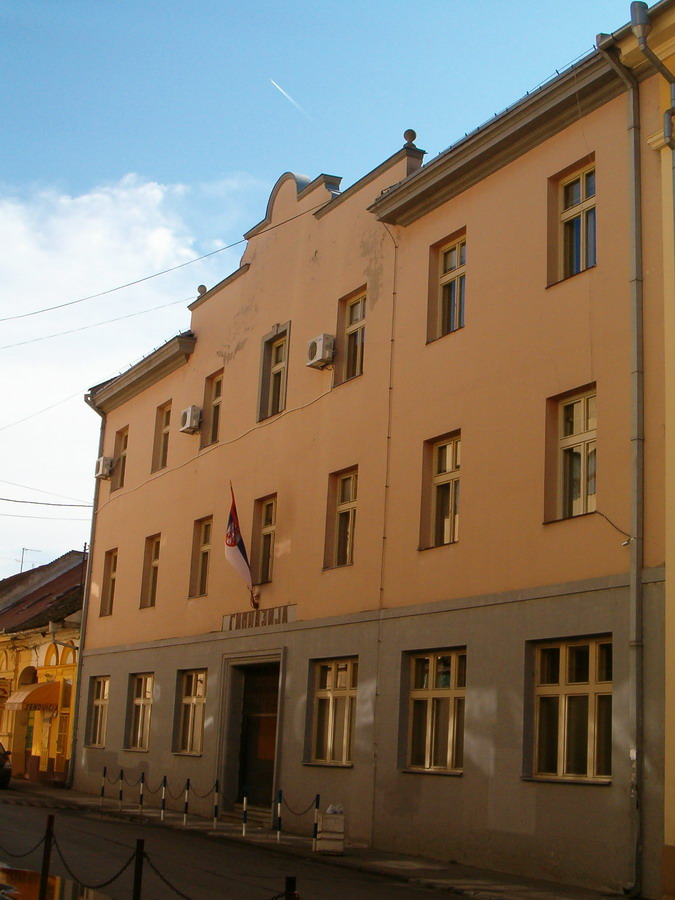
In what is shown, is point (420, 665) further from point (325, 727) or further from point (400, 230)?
point (400, 230)

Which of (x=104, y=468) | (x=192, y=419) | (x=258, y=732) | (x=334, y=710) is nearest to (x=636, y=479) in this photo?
(x=334, y=710)

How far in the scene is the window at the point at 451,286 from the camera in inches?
731

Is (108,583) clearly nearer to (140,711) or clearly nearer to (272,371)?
(140,711)

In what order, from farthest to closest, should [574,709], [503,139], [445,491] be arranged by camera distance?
1. [445,491]
2. [503,139]
3. [574,709]

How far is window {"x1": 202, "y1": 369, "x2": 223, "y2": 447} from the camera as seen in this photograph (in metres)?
26.5

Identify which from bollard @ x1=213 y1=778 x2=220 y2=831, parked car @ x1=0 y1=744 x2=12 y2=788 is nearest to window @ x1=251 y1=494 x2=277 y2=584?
bollard @ x1=213 y1=778 x2=220 y2=831

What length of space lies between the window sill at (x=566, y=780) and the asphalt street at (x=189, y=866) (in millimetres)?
1956

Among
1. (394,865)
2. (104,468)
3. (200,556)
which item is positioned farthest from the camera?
(104,468)

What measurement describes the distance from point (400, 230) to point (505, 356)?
4311 mm

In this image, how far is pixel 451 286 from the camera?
18922 mm

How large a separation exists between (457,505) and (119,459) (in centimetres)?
1675

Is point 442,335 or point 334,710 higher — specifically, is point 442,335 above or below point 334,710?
above

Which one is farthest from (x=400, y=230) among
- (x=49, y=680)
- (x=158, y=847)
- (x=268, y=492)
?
(x=49, y=680)

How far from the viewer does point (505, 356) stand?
16828mm
